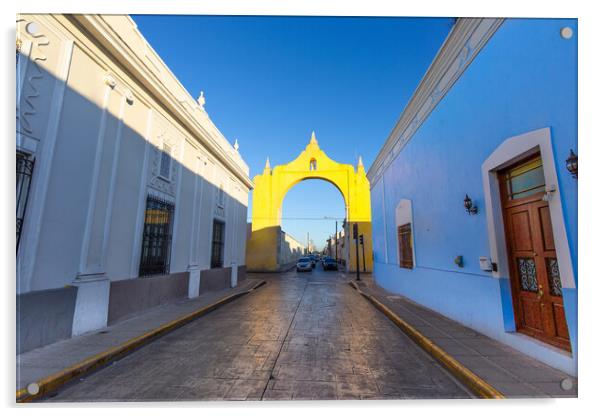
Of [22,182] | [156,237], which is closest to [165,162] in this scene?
[156,237]

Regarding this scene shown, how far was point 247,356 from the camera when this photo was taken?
3719 millimetres

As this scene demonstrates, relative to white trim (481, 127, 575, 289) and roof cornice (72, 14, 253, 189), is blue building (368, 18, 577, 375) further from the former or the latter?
roof cornice (72, 14, 253, 189)

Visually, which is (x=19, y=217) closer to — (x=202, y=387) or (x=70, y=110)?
(x=70, y=110)

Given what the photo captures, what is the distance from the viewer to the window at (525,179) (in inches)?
138

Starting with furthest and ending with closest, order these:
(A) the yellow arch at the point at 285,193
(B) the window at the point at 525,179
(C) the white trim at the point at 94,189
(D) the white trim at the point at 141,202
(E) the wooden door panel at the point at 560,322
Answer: (A) the yellow arch at the point at 285,193 → (D) the white trim at the point at 141,202 → (C) the white trim at the point at 94,189 → (B) the window at the point at 525,179 → (E) the wooden door panel at the point at 560,322

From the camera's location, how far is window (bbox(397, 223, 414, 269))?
8.23 m

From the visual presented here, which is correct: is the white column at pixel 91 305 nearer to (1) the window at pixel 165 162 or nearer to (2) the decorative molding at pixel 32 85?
(2) the decorative molding at pixel 32 85

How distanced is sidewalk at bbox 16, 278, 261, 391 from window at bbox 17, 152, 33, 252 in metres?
1.61

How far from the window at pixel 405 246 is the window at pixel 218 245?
7.18 metres

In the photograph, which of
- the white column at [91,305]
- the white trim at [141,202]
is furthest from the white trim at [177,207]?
the white column at [91,305]

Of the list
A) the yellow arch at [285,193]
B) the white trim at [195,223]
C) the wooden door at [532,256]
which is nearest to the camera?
the wooden door at [532,256]

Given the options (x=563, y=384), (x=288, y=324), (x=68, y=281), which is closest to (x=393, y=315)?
(x=288, y=324)

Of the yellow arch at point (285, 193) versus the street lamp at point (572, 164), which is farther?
the yellow arch at point (285, 193)

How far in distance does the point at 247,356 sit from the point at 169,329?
228 cm
